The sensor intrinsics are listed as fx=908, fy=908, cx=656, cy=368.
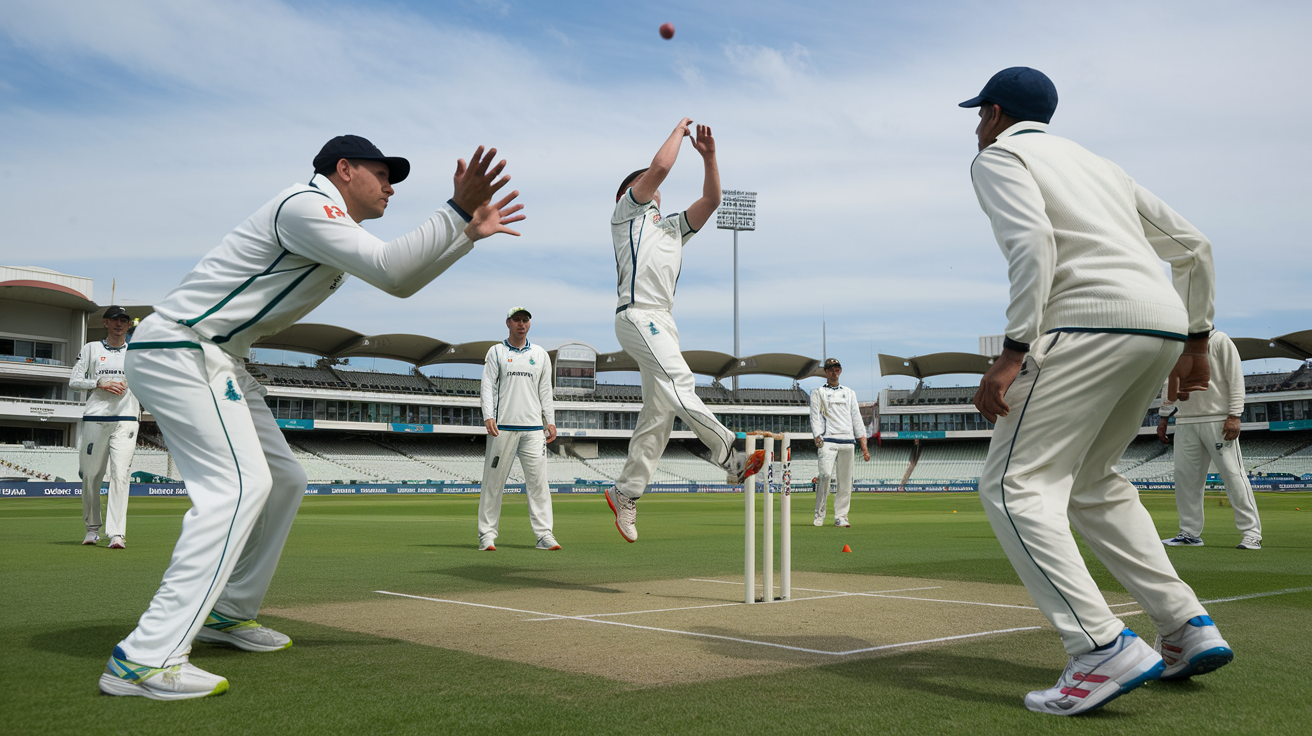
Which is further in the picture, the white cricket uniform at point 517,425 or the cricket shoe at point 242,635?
the white cricket uniform at point 517,425

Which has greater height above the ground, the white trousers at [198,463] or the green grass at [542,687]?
the white trousers at [198,463]

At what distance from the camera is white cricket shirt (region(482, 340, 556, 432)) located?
10.5m

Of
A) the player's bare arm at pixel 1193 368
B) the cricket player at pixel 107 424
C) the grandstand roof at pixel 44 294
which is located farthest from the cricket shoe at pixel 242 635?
the grandstand roof at pixel 44 294

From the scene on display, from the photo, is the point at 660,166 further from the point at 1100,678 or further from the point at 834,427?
the point at 834,427

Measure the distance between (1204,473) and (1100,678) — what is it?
8.39 meters

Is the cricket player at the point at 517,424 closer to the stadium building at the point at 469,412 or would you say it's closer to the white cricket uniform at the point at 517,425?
the white cricket uniform at the point at 517,425

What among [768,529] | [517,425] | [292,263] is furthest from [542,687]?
[517,425]

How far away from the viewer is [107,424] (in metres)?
10.3

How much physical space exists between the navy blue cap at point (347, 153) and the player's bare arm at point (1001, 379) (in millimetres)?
2869

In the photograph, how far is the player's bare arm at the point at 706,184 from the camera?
269 inches

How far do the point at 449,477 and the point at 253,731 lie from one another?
200ft

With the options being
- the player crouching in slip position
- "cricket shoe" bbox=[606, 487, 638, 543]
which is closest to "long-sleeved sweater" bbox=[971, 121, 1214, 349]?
the player crouching in slip position

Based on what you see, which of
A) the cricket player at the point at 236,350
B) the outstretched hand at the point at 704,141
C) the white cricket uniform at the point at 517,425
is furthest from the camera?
the white cricket uniform at the point at 517,425

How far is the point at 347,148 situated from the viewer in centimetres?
429
